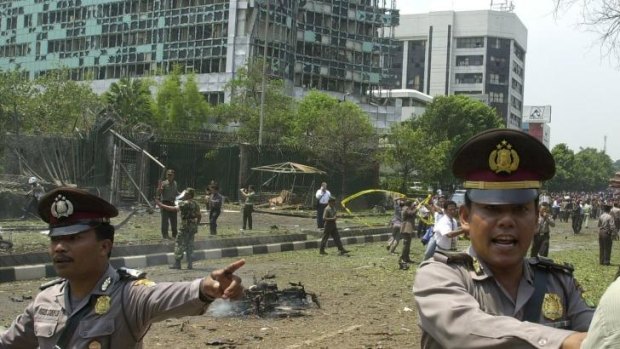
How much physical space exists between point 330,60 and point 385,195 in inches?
1547

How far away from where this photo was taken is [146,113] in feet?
158

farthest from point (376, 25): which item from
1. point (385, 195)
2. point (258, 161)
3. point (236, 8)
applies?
point (258, 161)

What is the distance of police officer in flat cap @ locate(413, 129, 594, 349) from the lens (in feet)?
7.13

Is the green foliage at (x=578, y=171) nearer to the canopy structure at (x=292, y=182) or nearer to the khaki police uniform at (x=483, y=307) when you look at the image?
the canopy structure at (x=292, y=182)

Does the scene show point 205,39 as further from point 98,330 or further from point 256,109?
point 98,330

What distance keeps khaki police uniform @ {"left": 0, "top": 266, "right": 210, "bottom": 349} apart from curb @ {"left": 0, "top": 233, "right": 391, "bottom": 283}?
20.4ft

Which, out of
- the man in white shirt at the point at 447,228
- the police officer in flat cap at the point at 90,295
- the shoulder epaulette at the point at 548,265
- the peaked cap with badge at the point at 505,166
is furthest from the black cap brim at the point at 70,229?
the man in white shirt at the point at 447,228

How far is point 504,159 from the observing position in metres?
2.25

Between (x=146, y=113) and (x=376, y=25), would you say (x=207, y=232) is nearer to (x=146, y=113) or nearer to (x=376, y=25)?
(x=146, y=113)

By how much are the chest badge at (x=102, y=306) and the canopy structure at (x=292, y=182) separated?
92.0ft

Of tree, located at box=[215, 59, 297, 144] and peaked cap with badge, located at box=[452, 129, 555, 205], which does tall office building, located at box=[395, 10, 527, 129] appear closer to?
tree, located at box=[215, 59, 297, 144]

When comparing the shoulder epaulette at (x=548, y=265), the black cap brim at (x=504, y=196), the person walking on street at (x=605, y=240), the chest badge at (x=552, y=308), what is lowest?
the person walking on street at (x=605, y=240)

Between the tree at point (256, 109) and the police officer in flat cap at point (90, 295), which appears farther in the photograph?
the tree at point (256, 109)

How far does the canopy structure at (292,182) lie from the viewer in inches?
1241
